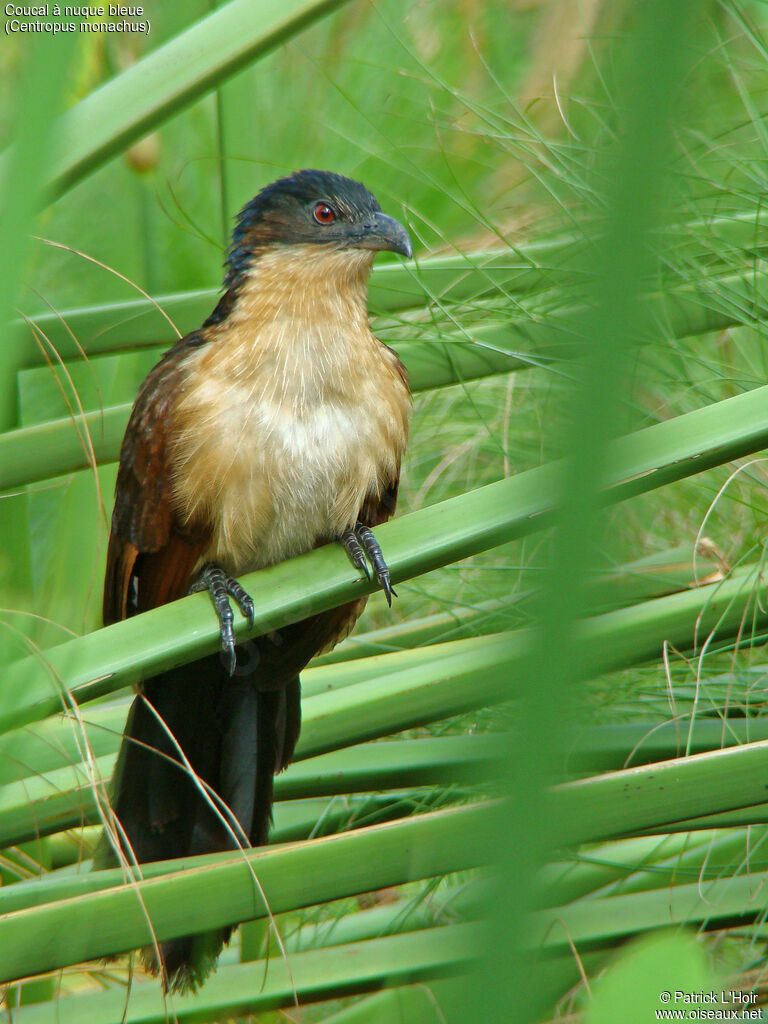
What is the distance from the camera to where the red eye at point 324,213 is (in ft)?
6.76

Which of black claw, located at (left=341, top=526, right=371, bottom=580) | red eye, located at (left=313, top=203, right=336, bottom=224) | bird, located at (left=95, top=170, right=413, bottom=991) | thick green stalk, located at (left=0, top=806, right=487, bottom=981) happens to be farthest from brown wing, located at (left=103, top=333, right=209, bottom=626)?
thick green stalk, located at (left=0, top=806, right=487, bottom=981)

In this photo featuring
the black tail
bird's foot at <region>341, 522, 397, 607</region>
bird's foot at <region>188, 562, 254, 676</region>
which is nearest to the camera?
bird's foot at <region>188, 562, 254, 676</region>

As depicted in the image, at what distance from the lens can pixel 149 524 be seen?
1843 mm

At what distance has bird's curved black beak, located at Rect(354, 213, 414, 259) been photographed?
6.30ft

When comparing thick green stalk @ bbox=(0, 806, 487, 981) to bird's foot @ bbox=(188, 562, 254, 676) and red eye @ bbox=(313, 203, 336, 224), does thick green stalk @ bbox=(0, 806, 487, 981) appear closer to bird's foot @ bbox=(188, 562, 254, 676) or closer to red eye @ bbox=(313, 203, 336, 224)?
bird's foot @ bbox=(188, 562, 254, 676)

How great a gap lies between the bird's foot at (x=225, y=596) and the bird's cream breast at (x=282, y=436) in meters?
0.04

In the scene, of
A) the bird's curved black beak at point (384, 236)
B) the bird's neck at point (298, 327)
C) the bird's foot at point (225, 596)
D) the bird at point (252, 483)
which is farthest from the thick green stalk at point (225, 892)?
the bird's curved black beak at point (384, 236)

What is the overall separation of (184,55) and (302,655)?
1.18 m

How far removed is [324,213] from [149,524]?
732 millimetres

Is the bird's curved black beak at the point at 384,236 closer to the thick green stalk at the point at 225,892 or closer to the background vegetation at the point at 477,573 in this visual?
the background vegetation at the point at 477,573

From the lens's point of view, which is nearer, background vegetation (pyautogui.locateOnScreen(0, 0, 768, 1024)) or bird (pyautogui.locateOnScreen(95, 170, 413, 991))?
background vegetation (pyautogui.locateOnScreen(0, 0, 768, 1024))

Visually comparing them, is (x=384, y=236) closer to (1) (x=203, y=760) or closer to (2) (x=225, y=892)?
(1) (x=203, y=760)

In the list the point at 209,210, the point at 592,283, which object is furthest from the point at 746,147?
the point at 592,283

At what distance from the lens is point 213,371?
1858 millimetres
